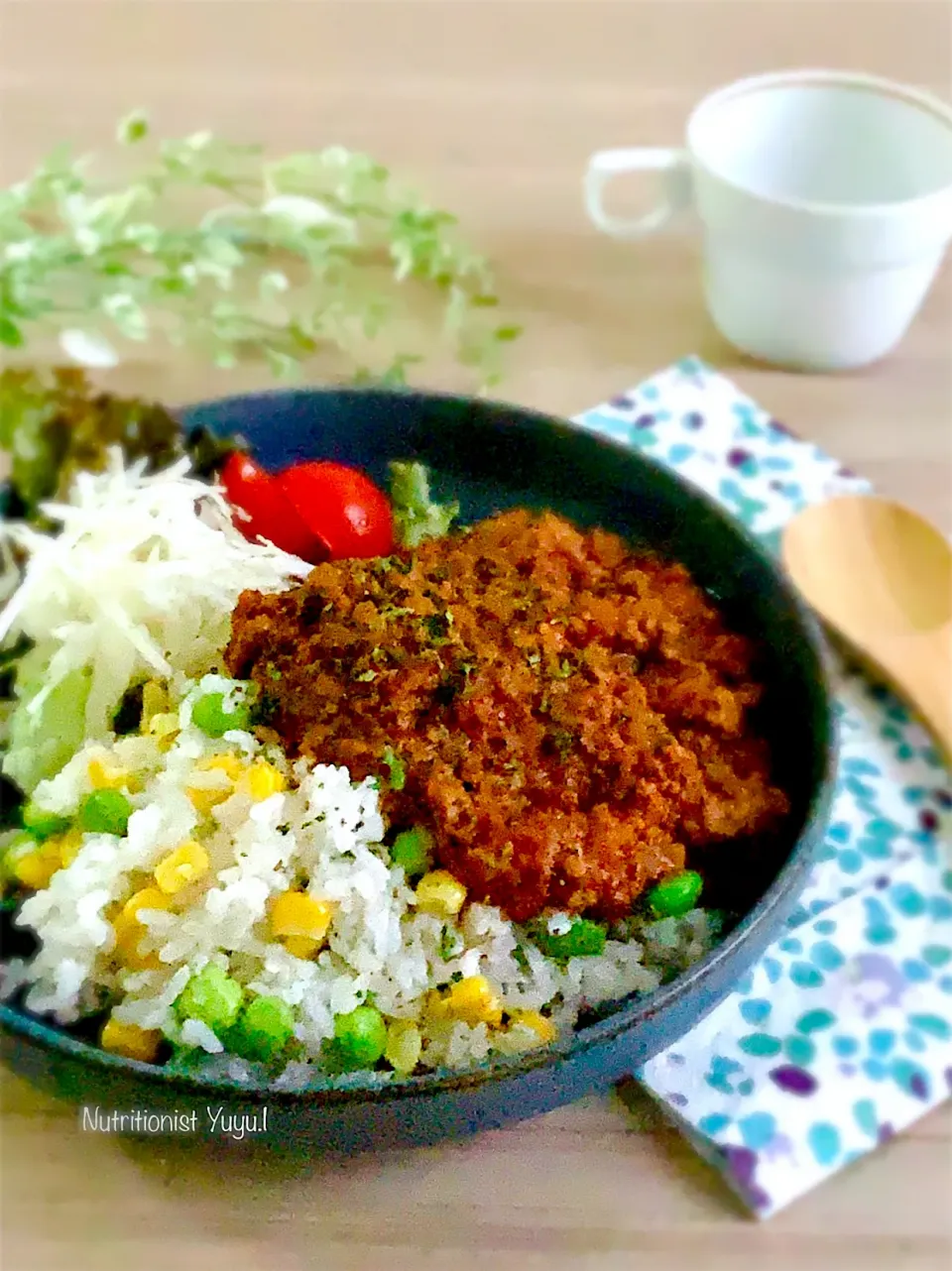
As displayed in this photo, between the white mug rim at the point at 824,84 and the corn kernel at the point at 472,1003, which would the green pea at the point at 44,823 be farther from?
the white mug rim at the point at 824,84

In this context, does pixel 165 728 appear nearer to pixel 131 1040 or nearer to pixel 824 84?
pixel 131 1040

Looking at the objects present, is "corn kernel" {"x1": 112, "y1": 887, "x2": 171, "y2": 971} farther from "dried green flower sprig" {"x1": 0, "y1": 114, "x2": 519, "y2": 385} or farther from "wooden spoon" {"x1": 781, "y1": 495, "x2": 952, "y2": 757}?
"dried green flower sprig" {"x1": 0, "y1": 114, "x2": 519, "y2": 385}

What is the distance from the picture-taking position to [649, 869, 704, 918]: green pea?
3.75 ft

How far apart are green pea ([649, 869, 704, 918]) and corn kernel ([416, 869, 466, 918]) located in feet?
0.64

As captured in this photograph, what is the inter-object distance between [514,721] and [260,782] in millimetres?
268

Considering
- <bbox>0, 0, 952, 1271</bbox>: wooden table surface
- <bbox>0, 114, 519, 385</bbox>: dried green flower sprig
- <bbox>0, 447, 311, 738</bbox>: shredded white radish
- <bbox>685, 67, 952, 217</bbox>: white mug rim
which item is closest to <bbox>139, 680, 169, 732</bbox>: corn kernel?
<bbox>0, 447, 311, 738</bbox>: shredded white radish

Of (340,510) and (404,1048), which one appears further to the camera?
(340,510)

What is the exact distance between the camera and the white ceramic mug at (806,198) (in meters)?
1.85

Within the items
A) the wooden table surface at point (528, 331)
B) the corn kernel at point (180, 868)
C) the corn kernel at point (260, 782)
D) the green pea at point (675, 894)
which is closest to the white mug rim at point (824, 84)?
the wooden table surface at point (528, 331)

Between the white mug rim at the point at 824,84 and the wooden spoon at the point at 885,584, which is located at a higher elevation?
the white mug rim at the point at 824,84

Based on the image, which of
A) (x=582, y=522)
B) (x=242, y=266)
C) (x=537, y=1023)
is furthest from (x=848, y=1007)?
(x=242, y=266)

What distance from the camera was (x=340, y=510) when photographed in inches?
58.6

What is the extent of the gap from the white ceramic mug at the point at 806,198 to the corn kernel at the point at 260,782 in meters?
1.24

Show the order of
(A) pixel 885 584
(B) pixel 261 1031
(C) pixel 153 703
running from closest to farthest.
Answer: (B) pixel 261 1031 → (C) pixel 153 703 → (A) pixel 885 584
